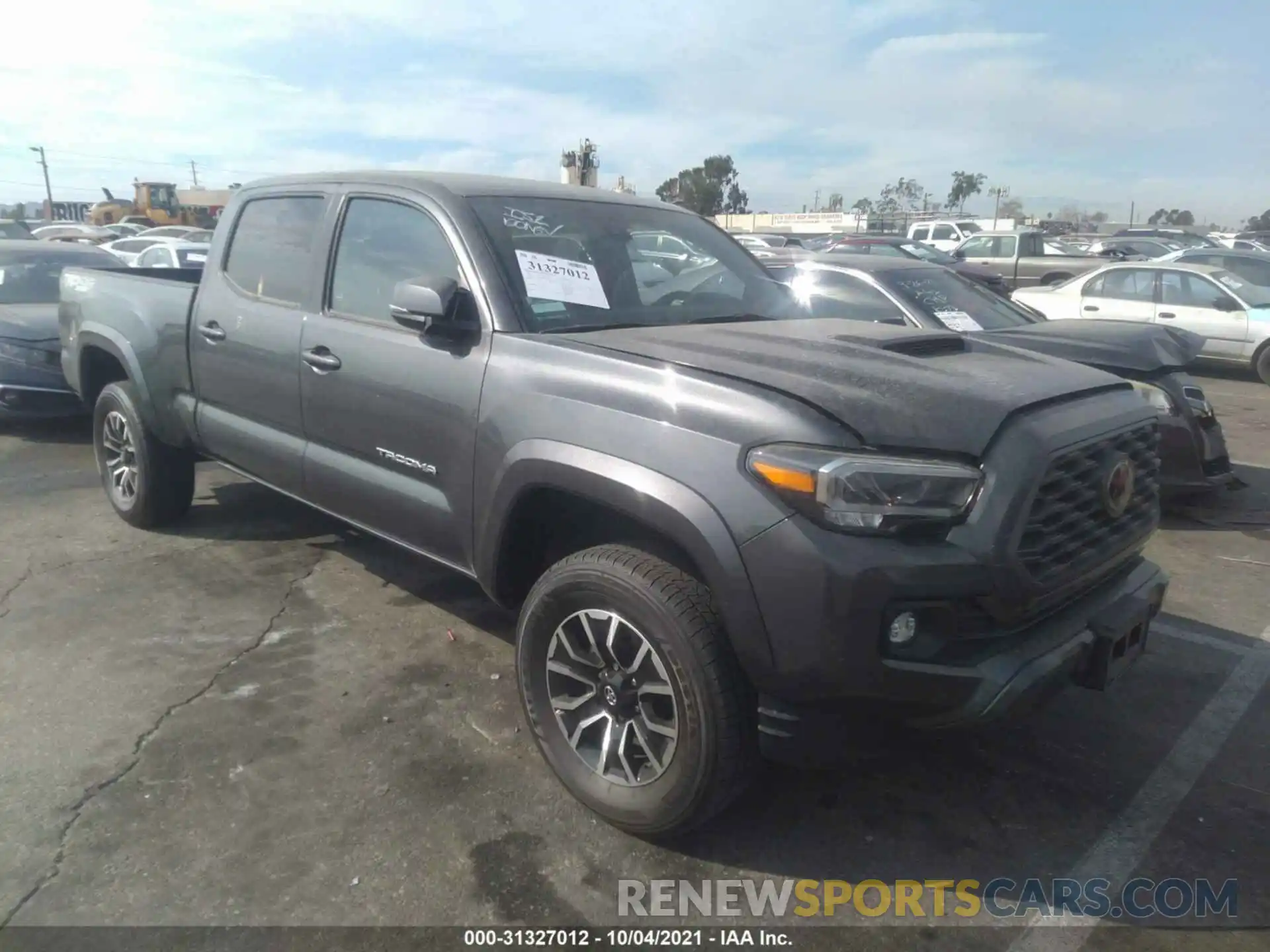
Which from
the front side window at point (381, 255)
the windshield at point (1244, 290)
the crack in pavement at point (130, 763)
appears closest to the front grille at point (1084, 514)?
the front side window at point (381, 255)

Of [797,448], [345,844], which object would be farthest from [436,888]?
[797,448]

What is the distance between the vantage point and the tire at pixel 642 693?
2449mm

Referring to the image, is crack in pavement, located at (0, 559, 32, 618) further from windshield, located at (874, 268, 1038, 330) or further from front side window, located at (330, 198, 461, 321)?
windshield, located at (874, 268, 1038, 330)

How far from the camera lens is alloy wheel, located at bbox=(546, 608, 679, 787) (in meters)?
2.62

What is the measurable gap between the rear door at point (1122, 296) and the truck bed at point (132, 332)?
1100 centimetres

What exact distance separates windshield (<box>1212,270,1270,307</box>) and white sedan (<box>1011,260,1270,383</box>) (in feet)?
0.04

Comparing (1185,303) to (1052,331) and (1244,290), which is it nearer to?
(1244,290)

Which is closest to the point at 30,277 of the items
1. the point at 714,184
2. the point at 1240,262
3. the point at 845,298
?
the point at 845,298

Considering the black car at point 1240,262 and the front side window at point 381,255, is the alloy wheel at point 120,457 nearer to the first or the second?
the front side window at point 381,255

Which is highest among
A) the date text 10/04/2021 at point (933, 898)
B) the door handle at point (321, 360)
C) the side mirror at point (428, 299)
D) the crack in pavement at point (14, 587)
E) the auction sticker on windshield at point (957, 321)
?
the side mirror at point (428, 299)

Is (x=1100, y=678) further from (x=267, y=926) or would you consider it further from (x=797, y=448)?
(x=267, y=926)

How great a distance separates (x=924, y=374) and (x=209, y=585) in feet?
11.8

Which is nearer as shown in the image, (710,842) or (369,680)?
(710,842)

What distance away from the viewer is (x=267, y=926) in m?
2.41
